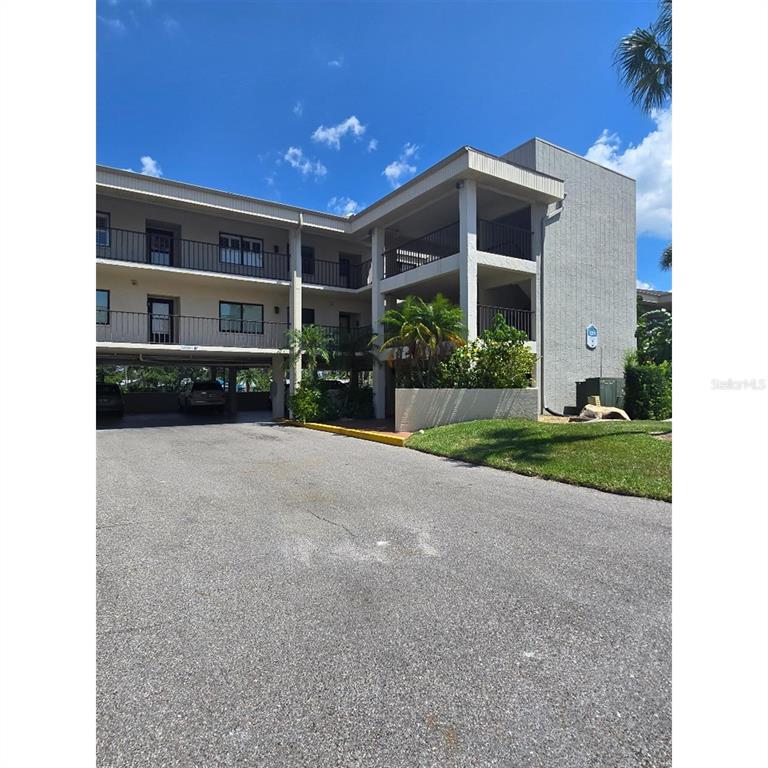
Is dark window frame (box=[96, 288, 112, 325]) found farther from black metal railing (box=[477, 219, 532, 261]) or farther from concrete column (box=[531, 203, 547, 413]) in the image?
concrete column (box=[531, 203, 547, 413])

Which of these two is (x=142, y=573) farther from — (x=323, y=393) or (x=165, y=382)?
(x=165, y=382)

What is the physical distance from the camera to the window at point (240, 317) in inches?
694

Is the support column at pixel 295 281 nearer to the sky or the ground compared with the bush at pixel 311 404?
nearer to the sky

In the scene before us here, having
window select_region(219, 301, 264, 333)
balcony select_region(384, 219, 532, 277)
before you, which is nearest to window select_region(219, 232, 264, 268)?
window select_region(219, 301, 264, 333)

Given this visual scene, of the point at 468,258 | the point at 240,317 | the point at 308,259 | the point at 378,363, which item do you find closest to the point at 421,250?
the point at 308,259

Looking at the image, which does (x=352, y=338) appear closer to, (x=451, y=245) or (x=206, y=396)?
(x=451, y=245)

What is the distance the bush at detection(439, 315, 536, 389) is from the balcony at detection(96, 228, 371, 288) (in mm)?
8861

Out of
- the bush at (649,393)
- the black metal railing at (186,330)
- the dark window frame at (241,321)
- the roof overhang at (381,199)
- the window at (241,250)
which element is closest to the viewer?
the roof overhang at (381,199)

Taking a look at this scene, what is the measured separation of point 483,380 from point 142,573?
10.4 metres

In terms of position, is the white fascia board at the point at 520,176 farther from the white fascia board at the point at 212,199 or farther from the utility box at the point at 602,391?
the white fascia board at the point at 212,199

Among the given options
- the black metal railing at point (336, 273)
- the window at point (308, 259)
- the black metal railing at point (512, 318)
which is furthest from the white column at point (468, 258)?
the window at point (308, 259)

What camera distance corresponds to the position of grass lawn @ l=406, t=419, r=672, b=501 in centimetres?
626

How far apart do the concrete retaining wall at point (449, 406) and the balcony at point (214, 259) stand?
30.4 ft
